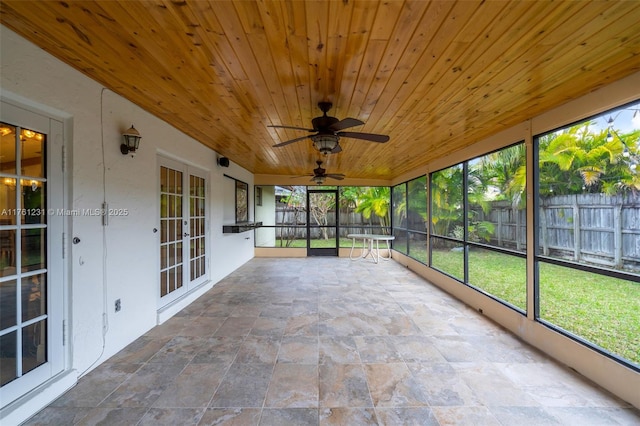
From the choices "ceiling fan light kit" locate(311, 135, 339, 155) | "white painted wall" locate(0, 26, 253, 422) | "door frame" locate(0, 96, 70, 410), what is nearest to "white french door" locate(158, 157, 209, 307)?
"white painted wall" locate(0, 26, 253, 422)

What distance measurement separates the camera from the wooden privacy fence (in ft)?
7.18

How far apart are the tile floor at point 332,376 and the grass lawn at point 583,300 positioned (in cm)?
48

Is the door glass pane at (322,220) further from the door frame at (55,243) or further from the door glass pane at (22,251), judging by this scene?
the door glass pane at (22,251)

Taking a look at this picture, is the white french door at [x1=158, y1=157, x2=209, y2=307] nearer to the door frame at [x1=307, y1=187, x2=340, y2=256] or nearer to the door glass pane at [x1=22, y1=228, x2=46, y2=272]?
the door glass pane at [x1=22, y1=228, x2=46, y2=272]

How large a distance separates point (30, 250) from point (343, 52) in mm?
2566

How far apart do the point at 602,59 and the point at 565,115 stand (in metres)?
0.80

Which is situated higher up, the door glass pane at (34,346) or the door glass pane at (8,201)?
the door glass pane at (8,201)

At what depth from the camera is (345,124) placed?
2346mm

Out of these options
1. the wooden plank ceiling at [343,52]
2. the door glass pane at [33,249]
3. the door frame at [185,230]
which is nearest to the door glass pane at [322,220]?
the door frame at [185,230]

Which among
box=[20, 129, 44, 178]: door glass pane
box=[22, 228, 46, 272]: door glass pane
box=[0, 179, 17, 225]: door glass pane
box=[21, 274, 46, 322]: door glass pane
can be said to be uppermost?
box=[20, 129, 44, 178]: door glass pane

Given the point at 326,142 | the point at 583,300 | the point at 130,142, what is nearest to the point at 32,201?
the point at 130,142

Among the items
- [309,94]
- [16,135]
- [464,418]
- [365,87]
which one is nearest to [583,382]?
[464,418]

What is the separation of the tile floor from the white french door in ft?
1.59

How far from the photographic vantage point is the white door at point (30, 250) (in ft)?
5.59
